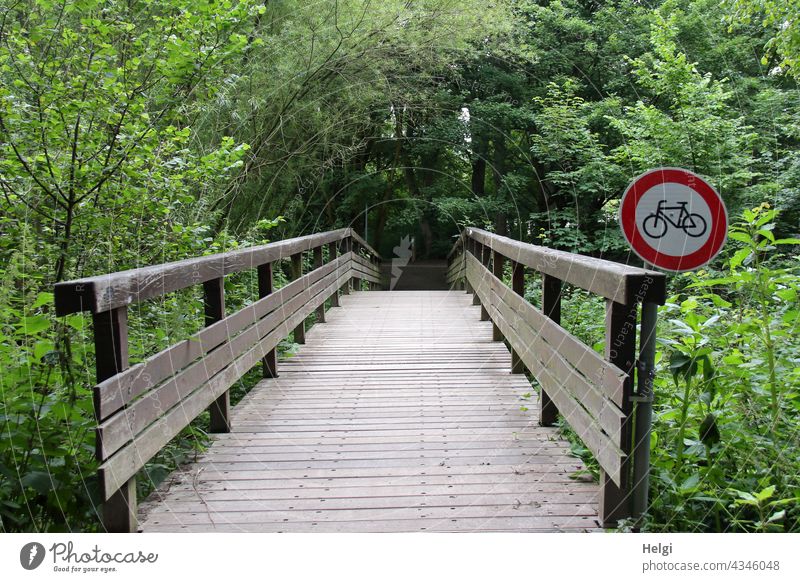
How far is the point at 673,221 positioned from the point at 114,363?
196 centimetres

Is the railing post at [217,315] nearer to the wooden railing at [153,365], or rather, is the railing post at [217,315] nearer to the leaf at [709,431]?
the wooden railing at [153,365]

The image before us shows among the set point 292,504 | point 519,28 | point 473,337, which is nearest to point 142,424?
point 292,504

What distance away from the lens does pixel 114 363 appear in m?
2.18

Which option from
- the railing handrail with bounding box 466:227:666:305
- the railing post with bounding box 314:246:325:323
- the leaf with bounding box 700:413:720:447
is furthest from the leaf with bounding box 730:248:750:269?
the railing post with bounding box 314:246:325:323

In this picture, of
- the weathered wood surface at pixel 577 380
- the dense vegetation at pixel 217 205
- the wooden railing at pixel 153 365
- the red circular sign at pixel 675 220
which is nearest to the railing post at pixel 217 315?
the wooden railing at pixel 153 365

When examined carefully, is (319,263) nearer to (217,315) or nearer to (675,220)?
(217,315)

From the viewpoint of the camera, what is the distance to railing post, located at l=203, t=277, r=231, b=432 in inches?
136

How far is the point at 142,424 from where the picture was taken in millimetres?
2363

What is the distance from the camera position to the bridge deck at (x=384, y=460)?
2.50 m

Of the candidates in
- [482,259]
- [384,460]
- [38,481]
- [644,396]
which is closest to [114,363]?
[38,481]

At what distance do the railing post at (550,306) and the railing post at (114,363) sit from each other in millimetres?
2123

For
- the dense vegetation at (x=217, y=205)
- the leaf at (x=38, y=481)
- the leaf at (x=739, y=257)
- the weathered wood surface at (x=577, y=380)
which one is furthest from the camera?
the leaf at (x=739, y=257)

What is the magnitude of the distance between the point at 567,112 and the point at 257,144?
579 cm

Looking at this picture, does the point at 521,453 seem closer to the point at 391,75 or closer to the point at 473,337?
the point at 473,337
